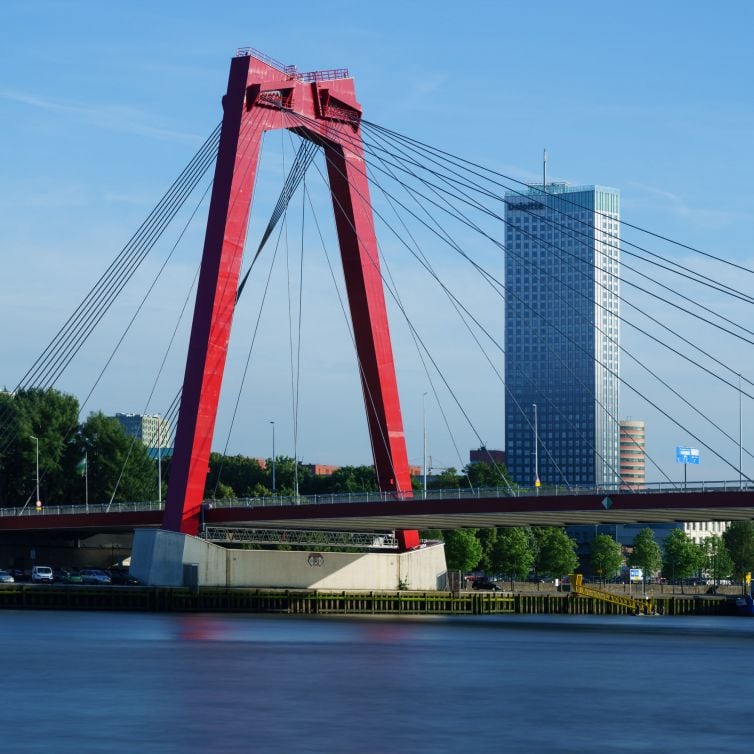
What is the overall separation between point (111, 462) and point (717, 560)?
66.9 meters

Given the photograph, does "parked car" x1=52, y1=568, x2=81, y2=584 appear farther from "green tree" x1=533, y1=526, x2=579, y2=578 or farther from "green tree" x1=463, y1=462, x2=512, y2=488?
"green tree" x1=463, y1=462, x2=512, y2=488

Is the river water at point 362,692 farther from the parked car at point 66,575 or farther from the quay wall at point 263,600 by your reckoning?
the parked car at point 66,575

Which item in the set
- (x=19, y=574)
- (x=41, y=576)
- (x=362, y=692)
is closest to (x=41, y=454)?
(x=19, y=574)

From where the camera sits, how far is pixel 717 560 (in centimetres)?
15612

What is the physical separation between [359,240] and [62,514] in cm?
2391

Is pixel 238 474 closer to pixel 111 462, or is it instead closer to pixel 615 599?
pixel 111 462

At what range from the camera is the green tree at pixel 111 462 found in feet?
379

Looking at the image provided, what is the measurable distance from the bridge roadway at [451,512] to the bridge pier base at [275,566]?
1836mm

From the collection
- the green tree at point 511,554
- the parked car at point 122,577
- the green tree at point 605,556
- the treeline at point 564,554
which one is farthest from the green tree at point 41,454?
the green tree at point 605,556

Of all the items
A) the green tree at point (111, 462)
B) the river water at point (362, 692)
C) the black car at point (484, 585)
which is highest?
the green tree at point (111, 462)

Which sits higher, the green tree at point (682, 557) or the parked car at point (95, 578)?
the green tree at point (682, 557)

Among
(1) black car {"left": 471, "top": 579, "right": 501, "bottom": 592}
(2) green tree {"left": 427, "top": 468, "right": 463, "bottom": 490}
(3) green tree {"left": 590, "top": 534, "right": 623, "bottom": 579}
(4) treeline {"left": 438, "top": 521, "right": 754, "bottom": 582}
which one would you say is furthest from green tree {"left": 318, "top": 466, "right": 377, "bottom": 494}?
(1) black car {"left": 471, "top": 579, "right": 501, "bottom": 592}

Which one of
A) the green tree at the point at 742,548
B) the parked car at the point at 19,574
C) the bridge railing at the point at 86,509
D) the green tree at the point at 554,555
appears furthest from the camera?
the green tree at the point at 742,548

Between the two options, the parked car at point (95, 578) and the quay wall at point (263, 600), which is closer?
the quay wall at point (263, 600)
